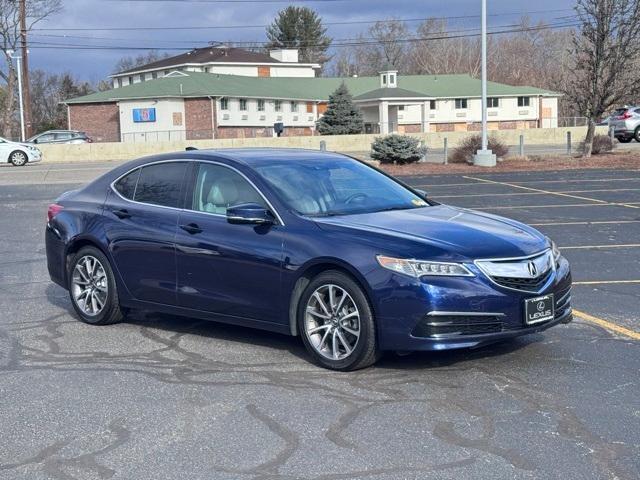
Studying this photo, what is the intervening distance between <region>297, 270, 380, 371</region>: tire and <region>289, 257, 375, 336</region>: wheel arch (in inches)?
1.3

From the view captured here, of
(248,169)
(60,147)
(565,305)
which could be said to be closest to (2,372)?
(248,169)

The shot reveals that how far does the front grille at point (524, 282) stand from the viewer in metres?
5.95

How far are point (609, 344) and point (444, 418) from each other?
2249 mm

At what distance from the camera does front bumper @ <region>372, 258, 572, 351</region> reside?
19.1ft

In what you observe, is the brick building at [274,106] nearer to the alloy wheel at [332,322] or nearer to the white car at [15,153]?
the white car at [15,153]

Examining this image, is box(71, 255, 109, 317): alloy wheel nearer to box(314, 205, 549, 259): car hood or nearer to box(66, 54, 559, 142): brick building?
box(314, 205, 549, 259): car hood

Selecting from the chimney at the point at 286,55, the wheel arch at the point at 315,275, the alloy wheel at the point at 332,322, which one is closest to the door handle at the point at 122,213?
the wheel arch at the point at 315,275

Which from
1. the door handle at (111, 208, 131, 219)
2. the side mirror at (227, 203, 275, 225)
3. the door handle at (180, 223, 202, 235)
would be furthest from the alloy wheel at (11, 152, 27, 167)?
the side mirror at (227, 203, 275, 225)

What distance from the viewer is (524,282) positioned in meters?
6.07

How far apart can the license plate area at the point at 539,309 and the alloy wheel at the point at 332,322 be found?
1.19m

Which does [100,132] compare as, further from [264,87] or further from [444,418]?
[444,418]

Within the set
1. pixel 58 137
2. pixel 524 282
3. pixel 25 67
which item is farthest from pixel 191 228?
pixel 25 67

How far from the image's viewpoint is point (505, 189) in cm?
2233

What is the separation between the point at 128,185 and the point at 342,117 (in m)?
46.8
